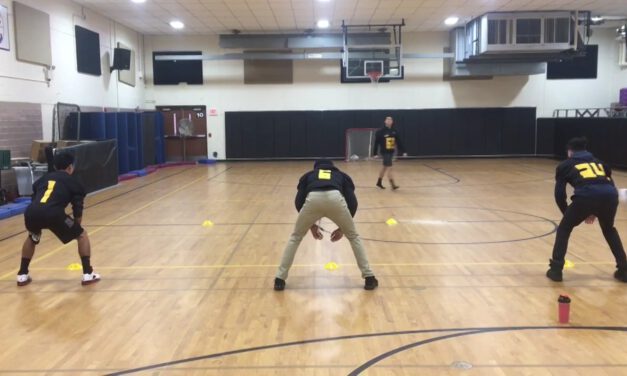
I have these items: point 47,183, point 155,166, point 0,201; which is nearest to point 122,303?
point 47,183

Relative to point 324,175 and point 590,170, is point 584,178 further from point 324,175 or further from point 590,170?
point 324,175

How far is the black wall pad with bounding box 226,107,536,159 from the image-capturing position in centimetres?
2291

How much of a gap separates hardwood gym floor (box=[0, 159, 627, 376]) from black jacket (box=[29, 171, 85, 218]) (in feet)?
2.82

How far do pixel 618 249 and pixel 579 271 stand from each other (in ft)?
1.85

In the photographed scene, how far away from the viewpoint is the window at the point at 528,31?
17.6m

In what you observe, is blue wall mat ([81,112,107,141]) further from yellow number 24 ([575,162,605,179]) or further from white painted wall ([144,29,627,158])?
yellow number 24 ([575,162,605,179])

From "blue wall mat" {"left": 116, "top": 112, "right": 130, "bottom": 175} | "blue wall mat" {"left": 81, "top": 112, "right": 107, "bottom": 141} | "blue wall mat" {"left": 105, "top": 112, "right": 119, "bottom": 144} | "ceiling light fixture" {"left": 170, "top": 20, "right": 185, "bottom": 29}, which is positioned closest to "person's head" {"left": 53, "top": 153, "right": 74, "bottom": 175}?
"blue wall mat" {"left": 81, "top": 112, "right": 107, "bottom": 141}

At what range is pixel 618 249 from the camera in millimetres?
5691

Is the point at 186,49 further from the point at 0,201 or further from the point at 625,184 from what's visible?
the point at 625,184

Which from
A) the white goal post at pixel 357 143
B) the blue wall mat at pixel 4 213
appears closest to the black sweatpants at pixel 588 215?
the blue wall mat at pixel 4 213

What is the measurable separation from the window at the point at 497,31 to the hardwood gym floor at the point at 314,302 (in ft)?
30.6

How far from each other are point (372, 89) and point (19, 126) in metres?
14.0

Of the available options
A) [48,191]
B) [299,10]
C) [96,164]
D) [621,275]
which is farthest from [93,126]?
[621,275]

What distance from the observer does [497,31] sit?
1775 centimetres
